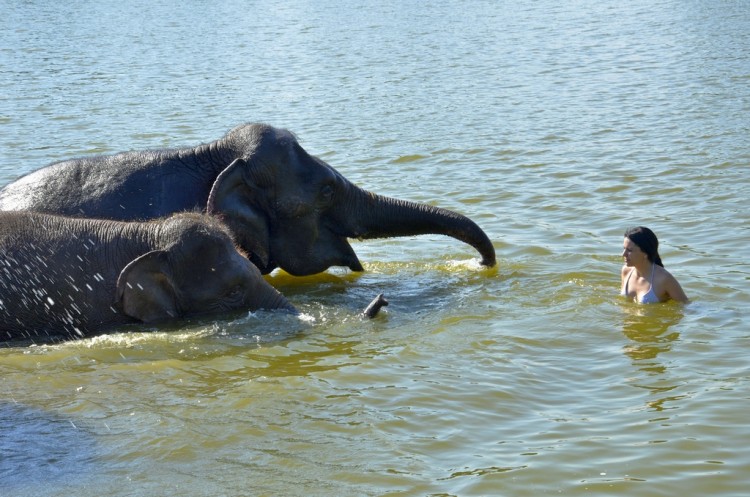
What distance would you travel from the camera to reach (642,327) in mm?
8141

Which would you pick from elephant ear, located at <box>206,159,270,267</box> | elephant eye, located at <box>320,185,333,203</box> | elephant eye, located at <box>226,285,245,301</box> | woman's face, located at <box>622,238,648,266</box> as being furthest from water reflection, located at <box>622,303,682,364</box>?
elephant ear, located at <box>206,159,270,267</box>

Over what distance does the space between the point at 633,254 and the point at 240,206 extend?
9.31 ft

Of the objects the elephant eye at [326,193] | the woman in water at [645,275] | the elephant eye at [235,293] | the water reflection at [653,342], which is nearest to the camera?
the water reflection at [653,342]

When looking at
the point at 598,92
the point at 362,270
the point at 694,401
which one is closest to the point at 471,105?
the point at 598,92

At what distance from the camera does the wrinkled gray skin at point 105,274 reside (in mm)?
7695

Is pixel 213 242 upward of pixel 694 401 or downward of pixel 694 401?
upward

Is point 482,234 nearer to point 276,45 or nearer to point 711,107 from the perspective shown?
point 711,107

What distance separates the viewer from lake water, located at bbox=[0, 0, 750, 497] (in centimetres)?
577

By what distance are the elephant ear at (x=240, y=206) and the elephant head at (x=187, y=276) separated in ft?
2.76

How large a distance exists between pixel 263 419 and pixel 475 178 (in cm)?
735

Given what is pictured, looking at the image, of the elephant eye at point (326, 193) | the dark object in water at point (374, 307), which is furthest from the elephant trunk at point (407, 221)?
the dark object in water at point (374, 307)

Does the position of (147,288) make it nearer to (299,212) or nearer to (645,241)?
(299,212)

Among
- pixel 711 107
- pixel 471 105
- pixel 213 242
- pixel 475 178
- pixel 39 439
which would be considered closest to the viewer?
pixel 39 439

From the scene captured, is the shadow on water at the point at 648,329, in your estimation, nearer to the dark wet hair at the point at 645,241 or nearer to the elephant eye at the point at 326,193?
the dark wet hair at the point at 645,241
